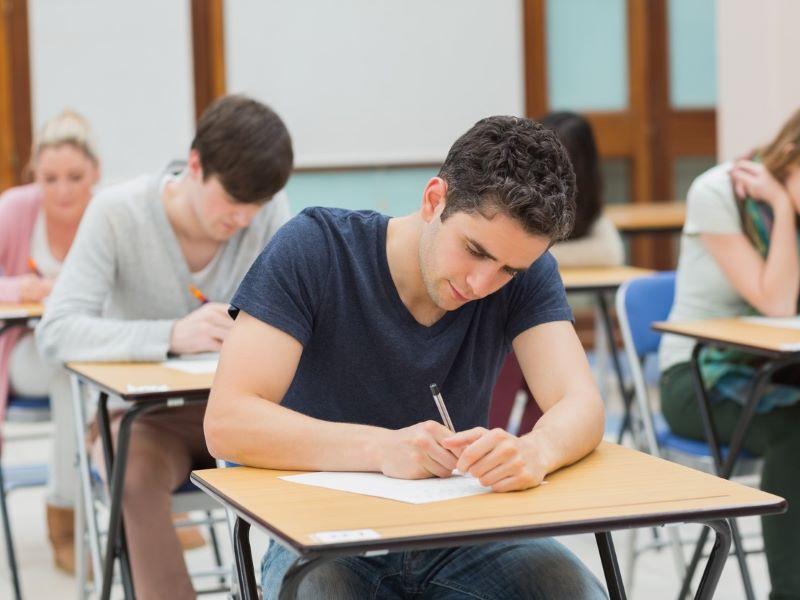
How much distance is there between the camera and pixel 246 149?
106 inches

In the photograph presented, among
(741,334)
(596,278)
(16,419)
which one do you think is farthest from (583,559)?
(16,419)

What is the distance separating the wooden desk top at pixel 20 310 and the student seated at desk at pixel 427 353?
5.76 ft

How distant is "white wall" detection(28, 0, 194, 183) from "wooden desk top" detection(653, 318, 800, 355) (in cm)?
406

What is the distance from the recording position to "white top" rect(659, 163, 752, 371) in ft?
10.4

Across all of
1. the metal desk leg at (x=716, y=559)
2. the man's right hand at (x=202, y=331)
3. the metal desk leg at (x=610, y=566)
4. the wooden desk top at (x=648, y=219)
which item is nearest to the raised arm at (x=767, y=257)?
the man's right hand at (x=202, y=331)

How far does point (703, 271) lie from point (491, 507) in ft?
6.13

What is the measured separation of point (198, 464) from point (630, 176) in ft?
17.1

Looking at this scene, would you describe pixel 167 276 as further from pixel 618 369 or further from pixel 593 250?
pixel 593 250

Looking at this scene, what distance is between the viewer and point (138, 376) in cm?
257

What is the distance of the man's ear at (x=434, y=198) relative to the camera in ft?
5.89

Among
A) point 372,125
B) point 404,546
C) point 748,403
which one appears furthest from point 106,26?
point 404,546

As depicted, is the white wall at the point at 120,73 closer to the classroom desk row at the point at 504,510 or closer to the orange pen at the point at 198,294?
the orange pen at the point at 198,294

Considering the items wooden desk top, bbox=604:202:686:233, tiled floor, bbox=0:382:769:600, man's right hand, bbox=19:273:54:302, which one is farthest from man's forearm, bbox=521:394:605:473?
wooden desk top, bbox=604:202:686:233

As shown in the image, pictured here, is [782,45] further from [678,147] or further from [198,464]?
[198,464]
